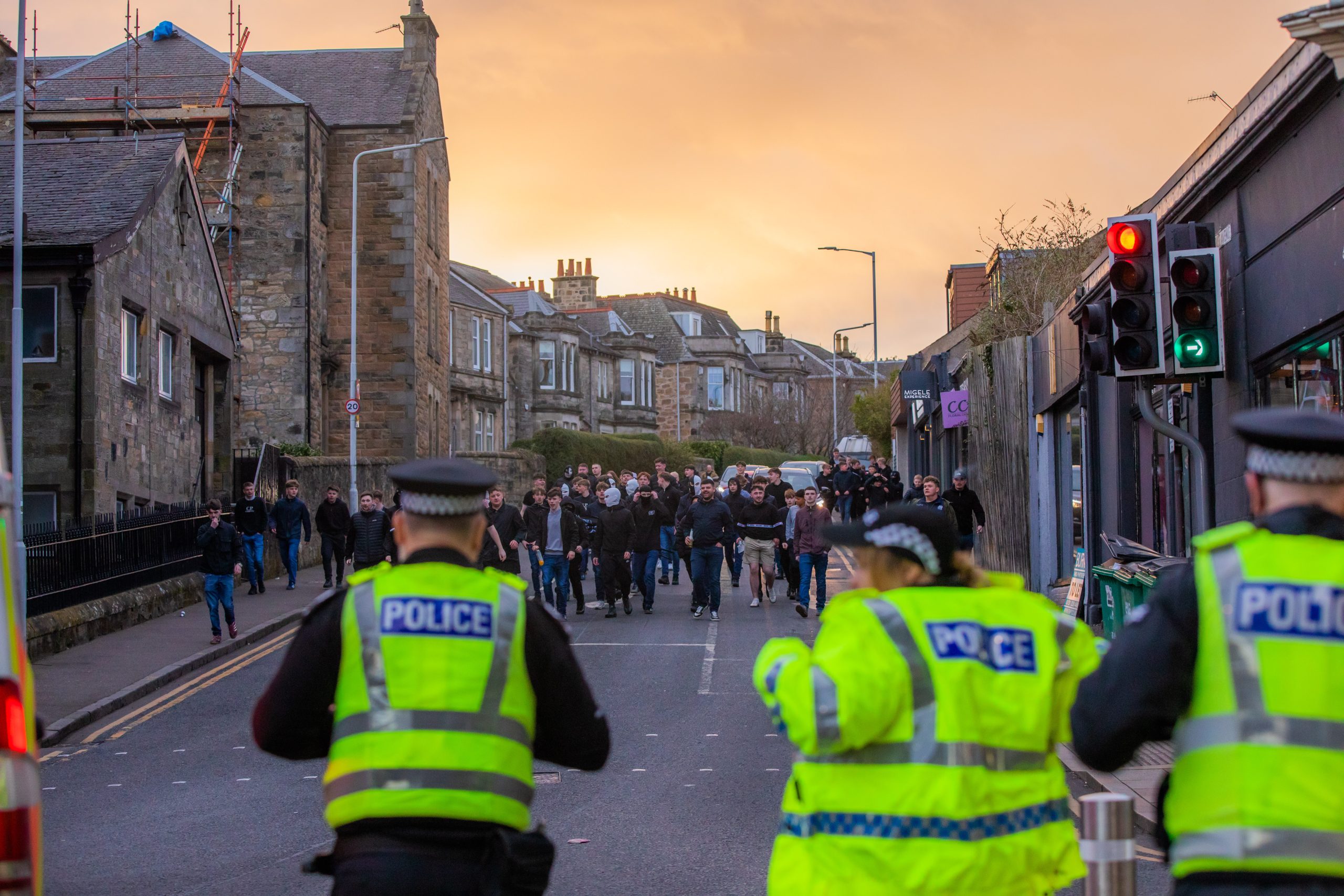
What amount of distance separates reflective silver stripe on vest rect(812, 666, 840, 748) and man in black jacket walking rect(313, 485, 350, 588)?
1939cm

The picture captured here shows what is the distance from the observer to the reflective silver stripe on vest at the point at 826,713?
3.17 meters

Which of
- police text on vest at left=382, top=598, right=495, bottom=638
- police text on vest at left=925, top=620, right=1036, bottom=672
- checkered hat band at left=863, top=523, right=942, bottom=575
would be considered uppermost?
checkered hat band at left=863, top=523, right=942, bottom=575

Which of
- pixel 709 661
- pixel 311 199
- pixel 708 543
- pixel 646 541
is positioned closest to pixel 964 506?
pixel 708 543

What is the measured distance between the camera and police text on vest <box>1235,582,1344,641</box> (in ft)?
9.52

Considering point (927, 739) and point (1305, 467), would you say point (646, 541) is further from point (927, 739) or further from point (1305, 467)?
point (1305, 467)

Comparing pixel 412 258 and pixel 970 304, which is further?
pixel 970 304

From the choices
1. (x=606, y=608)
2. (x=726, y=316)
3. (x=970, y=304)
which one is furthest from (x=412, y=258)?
(x=726, y=316)

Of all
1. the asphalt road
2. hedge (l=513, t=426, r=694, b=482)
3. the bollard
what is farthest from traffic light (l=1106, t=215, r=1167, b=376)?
hedge (l=513, t=426, r=694, b=482)

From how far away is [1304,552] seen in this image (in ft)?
9.70

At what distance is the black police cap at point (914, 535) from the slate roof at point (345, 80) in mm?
36465

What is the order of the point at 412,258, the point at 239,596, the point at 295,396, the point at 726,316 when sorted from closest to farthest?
1. the point at 239,596
2. the point at 295,396
3. the point at 412,258
4. the point at 726,316

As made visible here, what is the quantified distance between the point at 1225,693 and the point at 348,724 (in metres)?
1.89

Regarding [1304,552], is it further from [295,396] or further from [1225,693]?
[295,396]

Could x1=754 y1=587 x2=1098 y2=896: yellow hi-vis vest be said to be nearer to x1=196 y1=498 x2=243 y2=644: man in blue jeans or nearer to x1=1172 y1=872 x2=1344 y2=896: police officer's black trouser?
x1=1172 y1=872 x2=1344 y2=896: police officer's black trouser
